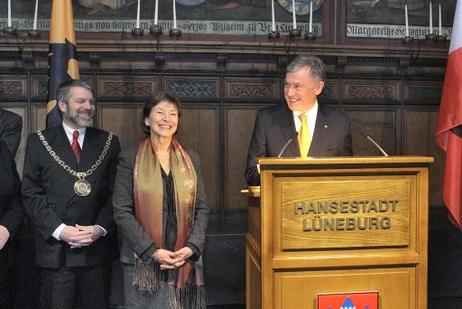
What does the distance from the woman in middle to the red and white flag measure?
59.9 inches

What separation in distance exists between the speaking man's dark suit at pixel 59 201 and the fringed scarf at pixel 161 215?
30 centimetres

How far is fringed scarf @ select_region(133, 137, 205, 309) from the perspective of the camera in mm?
2361

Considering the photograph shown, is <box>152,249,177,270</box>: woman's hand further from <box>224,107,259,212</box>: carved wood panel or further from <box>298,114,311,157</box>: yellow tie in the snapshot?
<box>224,107,259,212</box>: carved wood panel

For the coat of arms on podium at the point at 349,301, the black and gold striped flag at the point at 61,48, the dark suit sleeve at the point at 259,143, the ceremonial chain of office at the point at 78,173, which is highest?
the black and gold striped flag at the point at 61,48

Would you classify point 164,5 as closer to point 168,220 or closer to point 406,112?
point 406,112

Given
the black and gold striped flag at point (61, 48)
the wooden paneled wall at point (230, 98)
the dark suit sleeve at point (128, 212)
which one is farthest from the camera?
the wooden paneled wall at point (230, 98)

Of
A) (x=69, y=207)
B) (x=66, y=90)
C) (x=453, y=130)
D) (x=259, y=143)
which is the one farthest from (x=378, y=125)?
(x=69, y=207)

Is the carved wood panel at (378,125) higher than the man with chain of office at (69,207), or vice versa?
the carved wood panel at (378,125)

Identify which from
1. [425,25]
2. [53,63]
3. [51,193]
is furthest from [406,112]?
[51,193]

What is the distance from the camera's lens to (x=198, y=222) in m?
2.47

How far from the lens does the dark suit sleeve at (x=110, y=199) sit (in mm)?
2580

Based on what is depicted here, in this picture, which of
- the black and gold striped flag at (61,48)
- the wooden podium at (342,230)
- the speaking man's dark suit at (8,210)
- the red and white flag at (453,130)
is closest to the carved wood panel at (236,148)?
the black and gold striped flag at (61,48)

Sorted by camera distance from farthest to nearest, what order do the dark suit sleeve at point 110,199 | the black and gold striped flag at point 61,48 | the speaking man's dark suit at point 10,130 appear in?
the black and gold striped flag at point 61,48
the speaking man's dark suit at point 10,130
the dark suit sleeve at point 110,199

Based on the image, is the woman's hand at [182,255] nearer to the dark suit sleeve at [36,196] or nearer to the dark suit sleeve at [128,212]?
the dark suit sleeve at [128,212]
